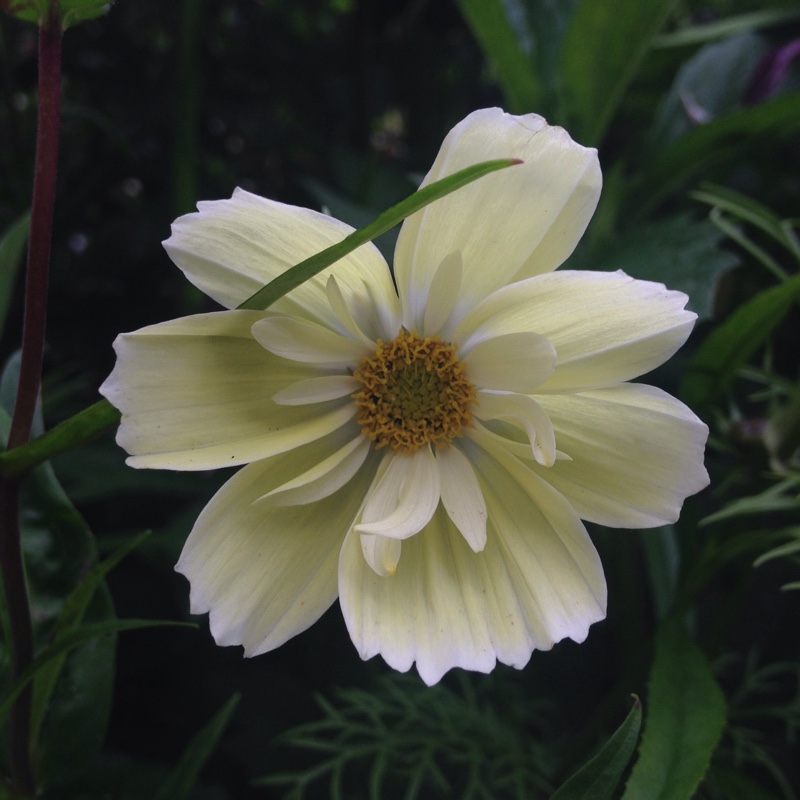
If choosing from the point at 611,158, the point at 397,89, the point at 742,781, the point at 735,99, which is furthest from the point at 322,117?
the point at 742,781

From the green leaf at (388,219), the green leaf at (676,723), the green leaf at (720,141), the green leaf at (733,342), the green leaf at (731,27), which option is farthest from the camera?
the green leaf at (731,27)

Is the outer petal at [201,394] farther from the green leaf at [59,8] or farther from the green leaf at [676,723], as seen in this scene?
the green leaf at [676,723]

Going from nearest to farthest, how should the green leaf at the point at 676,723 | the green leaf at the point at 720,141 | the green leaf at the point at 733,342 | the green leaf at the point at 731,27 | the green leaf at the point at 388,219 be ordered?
1. the green leaf at the point at 388,219
2. the green leaf at the point at 676,723
3. the green leaf at the point at 733,342
4. the green leaf at the point at 720,141
5. the green leaf at the point at 731,27

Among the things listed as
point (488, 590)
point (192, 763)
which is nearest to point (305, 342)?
point (488, 590)

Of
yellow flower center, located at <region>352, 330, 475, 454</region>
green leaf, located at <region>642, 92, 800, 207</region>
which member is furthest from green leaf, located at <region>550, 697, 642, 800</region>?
green leaf, located at <region>642, 92, 800, 207</region>

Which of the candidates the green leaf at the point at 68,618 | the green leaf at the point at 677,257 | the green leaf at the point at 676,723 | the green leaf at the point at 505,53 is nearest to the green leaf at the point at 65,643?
the green leaf at the point at 68,618
